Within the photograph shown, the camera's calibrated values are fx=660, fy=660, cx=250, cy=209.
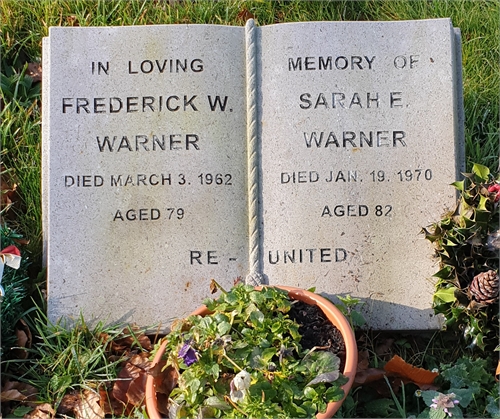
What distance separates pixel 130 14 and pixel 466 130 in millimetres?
1790

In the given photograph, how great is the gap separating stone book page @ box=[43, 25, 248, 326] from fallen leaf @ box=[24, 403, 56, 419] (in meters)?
0.36

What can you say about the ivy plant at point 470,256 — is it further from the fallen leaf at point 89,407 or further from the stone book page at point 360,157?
the fallen leaf at point 89,407

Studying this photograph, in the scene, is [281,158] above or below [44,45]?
below

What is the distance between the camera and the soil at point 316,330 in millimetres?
2283

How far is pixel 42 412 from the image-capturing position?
2561mm

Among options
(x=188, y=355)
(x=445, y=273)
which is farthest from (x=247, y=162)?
(x=188, y=355)

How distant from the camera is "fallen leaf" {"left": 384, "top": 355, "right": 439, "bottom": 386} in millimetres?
2498

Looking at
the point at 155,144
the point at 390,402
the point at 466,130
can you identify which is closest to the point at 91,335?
the point at 155,144

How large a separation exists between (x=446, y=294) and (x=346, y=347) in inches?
21.9

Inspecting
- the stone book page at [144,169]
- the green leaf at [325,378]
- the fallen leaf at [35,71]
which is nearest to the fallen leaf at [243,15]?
the stone book page at [144,169]

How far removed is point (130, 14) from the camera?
11.2 ft

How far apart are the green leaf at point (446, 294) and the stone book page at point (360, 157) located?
95 mm

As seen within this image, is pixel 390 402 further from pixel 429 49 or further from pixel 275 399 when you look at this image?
pixel 429 49

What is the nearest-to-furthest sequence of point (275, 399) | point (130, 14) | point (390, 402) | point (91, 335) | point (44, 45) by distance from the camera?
1. point (275, 399)
2. point (390, 402)
3. point (91, 335)
4. point (44, 45)
5. point (130, 14)
